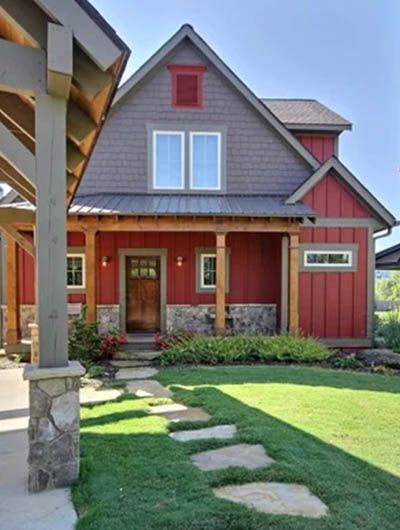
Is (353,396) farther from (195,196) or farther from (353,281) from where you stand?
(195,196)

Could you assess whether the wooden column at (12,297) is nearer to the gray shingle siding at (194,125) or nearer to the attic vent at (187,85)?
the gray shingle siding at (194,125)

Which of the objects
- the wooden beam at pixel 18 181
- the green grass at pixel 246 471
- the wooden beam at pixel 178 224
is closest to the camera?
the green grass at pixel 246 471

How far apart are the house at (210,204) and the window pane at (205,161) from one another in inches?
1.0

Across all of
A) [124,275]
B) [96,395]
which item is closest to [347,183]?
[124,275]

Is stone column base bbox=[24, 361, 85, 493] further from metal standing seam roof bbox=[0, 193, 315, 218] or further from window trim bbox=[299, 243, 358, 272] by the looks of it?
window trim bbox=[299, 243, 358, 272]

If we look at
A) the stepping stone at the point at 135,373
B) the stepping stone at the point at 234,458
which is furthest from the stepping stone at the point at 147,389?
the stepping stone at the point at 234,458

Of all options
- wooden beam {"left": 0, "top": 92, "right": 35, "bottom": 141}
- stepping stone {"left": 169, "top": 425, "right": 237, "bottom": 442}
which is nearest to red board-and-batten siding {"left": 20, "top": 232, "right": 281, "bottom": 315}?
wooden beam {"left": 0, "top": 92, "right": 35, "bottom": 141}

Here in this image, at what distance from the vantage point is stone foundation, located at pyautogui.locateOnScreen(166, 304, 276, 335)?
1094 centimetres

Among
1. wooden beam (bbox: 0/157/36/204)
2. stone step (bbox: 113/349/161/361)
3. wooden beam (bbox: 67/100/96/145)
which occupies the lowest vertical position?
stone step (bbox: 113/349/161/361)

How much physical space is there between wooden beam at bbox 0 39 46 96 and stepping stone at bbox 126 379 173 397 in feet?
13.9

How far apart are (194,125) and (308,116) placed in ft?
11.9

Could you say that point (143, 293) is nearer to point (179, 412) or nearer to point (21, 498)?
point (179, 412)

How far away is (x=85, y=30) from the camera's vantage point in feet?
10.7

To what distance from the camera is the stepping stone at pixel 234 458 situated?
357cm
